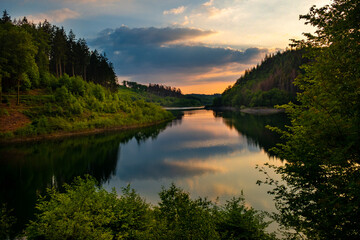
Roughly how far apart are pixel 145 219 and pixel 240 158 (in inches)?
1230

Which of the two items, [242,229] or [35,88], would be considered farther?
[35,88]

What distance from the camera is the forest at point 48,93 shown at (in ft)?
187

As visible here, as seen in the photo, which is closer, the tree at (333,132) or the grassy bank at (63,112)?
the tree at (333,132)

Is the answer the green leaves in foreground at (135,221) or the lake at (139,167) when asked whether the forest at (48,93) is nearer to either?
the lake at (139,167)

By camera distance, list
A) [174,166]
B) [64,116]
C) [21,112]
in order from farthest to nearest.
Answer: [64,116] < [21,112] < [174,166]

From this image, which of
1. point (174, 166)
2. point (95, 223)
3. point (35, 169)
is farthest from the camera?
point (174, 166)

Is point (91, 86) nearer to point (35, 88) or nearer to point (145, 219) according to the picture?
point (35, 88)

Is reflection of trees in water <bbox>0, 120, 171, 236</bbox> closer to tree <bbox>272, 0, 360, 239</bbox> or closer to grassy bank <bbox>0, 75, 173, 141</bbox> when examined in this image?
grassy bank <bbox>0, 75, 173, 141</bbox>

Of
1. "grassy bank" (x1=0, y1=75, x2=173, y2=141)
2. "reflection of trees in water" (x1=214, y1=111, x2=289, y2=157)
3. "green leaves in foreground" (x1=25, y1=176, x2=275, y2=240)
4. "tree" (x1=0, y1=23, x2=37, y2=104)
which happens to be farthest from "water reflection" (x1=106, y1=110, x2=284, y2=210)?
"tree" (x1=0, y1=23, x2=37, y2=104)

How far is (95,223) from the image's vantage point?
13.4m

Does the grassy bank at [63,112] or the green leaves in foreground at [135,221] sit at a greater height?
the grassy bank at [63,112]

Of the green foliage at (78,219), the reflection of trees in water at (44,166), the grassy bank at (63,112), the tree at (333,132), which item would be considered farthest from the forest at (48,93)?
the tree at (333,132)

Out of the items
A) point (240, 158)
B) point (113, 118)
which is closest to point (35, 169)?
point (240, 158)

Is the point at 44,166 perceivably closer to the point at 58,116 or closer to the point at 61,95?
the point at 58,116
